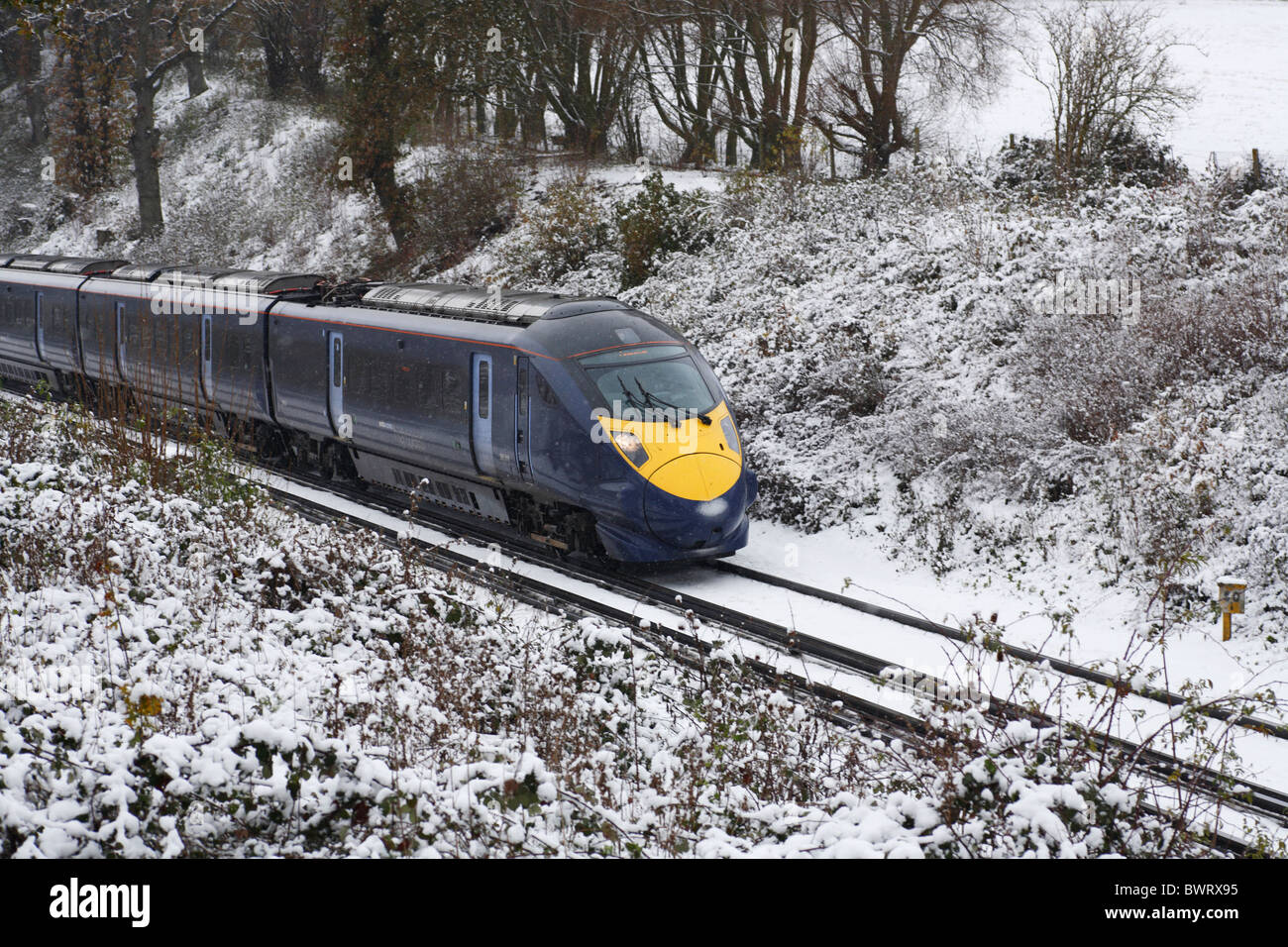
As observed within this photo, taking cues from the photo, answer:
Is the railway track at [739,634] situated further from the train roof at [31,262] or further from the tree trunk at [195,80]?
the tree trunk at [195,80]

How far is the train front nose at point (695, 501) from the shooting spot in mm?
11664

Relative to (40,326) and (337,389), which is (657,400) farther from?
(40,326)

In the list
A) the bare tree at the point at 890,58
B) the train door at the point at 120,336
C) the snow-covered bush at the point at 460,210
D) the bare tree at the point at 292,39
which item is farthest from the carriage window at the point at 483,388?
the bare tree at the point at 292,39

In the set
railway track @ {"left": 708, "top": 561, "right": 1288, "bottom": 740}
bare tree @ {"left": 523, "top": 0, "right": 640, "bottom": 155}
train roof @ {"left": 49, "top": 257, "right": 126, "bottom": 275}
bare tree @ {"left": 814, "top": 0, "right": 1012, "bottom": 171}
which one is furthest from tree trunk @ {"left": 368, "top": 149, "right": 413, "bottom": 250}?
railway track @ {"left": 708, "top": 561, "right": 1288, "bottom": 740}

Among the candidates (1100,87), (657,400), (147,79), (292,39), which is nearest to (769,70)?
(1100,87)

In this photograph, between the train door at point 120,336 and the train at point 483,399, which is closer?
the train at point 483,399

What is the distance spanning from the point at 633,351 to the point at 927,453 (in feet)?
13.9

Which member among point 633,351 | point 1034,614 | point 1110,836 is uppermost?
point 633,351

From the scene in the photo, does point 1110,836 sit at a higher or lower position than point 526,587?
higher

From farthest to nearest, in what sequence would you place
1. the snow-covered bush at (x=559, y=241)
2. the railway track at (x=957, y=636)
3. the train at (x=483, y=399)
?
the snow-covered bush at (x=559, y=241)
the train at (x=483, y=399)
the railway track at (x=957, y=636)

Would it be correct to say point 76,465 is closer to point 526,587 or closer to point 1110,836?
point 526,587

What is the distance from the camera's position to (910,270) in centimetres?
1767

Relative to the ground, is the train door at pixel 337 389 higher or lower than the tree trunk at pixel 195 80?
lower
